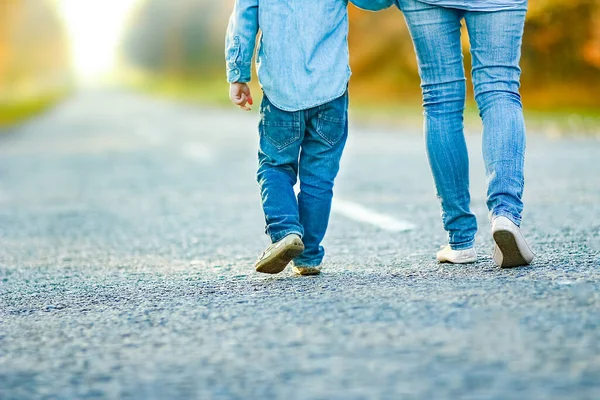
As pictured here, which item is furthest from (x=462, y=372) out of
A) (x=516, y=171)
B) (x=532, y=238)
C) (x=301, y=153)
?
(x=532, y=238)

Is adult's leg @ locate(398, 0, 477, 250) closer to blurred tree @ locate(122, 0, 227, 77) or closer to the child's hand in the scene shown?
the child's hand

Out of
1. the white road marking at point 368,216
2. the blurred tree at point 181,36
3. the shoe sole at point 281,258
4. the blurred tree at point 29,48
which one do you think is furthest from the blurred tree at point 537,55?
the shoe sole at point 281,258

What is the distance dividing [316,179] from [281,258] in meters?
0.41

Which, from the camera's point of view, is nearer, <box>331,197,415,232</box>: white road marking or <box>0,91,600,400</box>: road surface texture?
<box>0,91,600,400</box>: road surface texture

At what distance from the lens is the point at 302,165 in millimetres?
4281

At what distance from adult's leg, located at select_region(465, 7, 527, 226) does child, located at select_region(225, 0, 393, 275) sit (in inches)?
17.1

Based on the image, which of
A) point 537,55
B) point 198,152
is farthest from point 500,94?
point 537,55

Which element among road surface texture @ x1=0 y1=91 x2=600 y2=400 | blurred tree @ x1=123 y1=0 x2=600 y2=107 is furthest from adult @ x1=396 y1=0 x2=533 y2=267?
blurred tree @ x1=123 y1=0 x2=600 y2=107

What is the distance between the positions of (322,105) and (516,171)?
828mm

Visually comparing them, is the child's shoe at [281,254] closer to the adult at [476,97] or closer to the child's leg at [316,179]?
the child's leg at [316,179]

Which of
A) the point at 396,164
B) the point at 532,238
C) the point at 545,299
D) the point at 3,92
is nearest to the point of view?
the point at 545,299

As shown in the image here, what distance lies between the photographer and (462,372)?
2547 mm

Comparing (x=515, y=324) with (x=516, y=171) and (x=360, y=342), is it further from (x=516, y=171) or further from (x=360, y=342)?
(x=516, y=171)

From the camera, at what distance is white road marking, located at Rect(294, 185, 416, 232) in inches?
238
